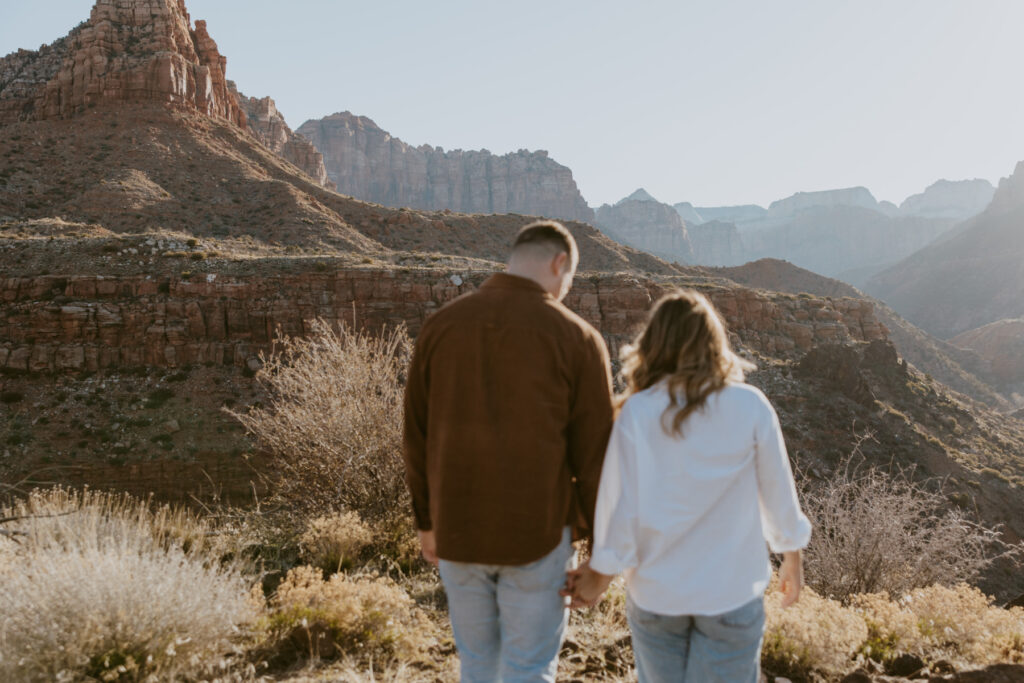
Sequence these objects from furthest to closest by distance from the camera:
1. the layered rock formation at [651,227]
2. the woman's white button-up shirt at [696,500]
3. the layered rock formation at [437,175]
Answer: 1. the layered rock formation at [651,227]
2. the layered rock formation at [437,175]
3. the woman's white button-up shirt at [696,500]

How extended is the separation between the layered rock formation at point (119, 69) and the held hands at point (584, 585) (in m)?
56.5

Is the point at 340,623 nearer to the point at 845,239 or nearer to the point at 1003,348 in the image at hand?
the point at 1003,348

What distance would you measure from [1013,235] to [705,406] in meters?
120

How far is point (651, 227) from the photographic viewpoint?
16775 cm

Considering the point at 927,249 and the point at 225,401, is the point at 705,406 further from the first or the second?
the point at 927,249

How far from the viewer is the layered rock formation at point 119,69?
47219mm

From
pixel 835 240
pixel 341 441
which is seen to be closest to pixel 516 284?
pixel 341 441

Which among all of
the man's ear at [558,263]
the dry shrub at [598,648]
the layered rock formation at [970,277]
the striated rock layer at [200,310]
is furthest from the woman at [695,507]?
the layered rock formation at [970,277]

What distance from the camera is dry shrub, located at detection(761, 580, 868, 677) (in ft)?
11.0

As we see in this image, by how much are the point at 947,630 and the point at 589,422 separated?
3697 millimetres

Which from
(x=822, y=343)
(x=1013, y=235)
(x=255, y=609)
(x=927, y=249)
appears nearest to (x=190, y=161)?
(x=822, y=343)

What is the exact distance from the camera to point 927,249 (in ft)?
365

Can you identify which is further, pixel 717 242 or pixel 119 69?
pixel 717 242

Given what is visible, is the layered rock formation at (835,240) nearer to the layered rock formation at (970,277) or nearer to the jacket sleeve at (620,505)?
the layered rock formation at (970,277)
